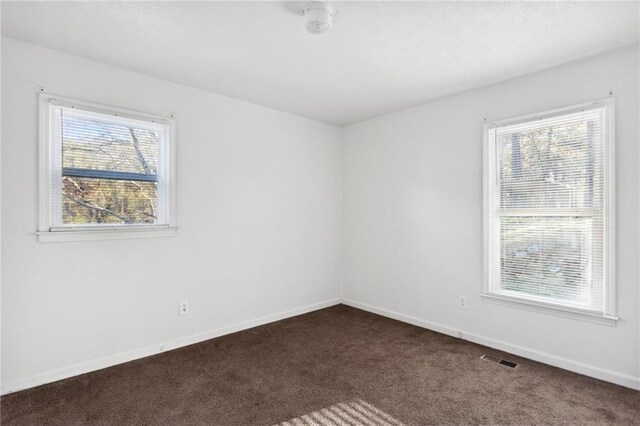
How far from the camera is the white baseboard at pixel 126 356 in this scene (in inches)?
94.7

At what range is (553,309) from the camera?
2.79m

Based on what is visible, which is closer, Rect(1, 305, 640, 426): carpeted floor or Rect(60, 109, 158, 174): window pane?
Rect(1, 305, 640, 426): carpeted floor

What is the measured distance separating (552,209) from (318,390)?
2370 mm

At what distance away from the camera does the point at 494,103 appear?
317 centimetres

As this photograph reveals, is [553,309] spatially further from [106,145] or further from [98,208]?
[106,145]

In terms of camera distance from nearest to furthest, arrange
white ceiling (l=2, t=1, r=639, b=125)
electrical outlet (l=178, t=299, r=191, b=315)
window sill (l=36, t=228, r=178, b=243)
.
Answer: white ceiling (l=2, t=1, r=639, b=125) < window sill (l=36, t=228, r=178, b=243) < electrical outlet (l=178, t=299, r=191, b=315)

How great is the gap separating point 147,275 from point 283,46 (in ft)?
7.30

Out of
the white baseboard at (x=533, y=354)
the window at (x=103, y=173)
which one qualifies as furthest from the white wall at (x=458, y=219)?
the window at (x=103, y=173)

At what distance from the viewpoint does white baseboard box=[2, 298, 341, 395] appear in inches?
94.7

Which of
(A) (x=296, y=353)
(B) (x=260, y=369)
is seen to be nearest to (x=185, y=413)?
(B) (x=260, y=369)

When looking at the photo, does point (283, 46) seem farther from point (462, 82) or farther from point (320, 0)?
point (462, 82)

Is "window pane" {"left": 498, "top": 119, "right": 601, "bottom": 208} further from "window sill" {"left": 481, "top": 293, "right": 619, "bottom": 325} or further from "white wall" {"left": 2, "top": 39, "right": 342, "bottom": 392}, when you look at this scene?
"white wall" {"left": 2, "top": 39, "right": 342, "bottom": 392}

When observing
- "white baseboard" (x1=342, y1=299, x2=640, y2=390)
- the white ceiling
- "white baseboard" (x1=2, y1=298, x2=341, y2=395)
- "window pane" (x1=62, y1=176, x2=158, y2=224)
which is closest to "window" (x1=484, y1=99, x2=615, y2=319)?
"white baseboard" (x1=342, y1=299, x2=640, y2=390)

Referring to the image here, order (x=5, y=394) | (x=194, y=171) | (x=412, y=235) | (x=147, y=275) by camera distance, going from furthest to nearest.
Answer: (x=412, y=235) < (x=194, y=171) < (x=147, y=275) < (x=5, y=394)
